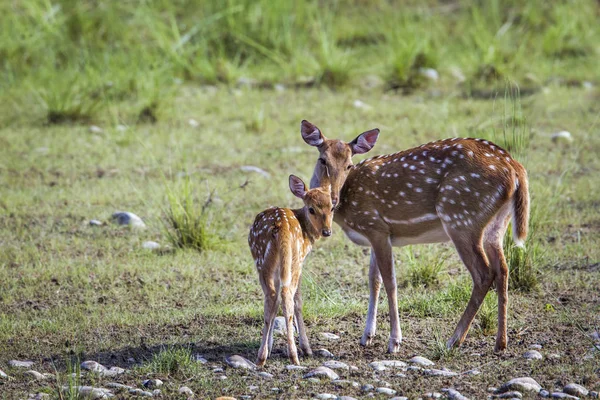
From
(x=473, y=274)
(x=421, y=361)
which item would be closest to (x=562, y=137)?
(x=473, y=274)

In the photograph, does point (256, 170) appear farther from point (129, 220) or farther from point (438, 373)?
point (438, 373)

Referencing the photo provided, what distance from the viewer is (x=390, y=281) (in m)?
6.51

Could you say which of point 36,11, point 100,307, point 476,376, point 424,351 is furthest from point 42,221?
point 36,11

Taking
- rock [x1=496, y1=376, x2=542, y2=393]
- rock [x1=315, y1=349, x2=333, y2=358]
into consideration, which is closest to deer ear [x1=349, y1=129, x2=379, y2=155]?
rock [x1=315, y1=349, x2=333, y2=358]

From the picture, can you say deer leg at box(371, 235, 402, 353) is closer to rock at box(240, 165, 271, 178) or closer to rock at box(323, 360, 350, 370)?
rock at box(323, 360, 350, 370)

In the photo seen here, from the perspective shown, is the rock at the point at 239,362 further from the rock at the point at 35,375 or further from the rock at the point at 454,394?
the rock at the point at 454,394

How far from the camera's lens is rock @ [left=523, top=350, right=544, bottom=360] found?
19.8ft

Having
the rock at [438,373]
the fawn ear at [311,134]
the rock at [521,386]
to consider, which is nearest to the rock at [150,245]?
the fawn ear at [311,134]

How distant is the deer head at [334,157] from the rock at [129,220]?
247 centimetres

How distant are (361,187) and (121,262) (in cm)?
251

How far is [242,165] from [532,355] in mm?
5354

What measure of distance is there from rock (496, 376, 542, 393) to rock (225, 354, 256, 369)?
4.99ft

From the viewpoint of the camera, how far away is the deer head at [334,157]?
6.81 meters

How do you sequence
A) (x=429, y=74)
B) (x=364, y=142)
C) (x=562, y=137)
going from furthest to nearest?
(x=429, y=74) → (x=562, y=137) → (x=364, y=142)
